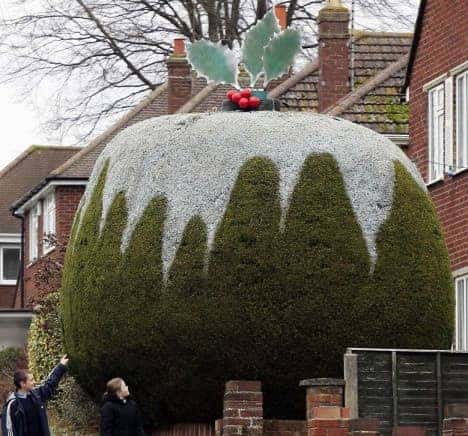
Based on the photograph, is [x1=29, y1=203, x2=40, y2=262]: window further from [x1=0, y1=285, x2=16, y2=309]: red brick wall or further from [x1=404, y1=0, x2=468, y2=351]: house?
[x1=404, y1=0, x2=468, y2=351]: house

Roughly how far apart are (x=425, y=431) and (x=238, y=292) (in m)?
2.17

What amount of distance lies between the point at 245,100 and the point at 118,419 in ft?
13.7

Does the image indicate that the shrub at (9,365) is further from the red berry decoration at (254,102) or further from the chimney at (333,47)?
the red berry decoration at (254,102)

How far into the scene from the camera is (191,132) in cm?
1861

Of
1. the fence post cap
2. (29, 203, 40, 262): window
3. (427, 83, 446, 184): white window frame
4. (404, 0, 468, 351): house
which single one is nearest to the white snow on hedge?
the fence post cap

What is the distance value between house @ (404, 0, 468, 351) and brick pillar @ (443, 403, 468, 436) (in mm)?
10010

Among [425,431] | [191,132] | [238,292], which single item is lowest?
[425,431]

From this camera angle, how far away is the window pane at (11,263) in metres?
53.2

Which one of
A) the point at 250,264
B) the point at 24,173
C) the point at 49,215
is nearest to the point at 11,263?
the point at 24,173

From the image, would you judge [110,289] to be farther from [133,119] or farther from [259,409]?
[133,119]

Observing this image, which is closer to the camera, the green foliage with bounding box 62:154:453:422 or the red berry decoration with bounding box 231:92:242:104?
the green foliage with bounding box 62:154:453:422

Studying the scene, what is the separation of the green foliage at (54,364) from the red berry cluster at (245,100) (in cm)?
375

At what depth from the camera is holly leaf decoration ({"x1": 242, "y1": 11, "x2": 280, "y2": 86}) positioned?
20.2m

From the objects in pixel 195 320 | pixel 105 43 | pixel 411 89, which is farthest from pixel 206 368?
pixel 105 43
